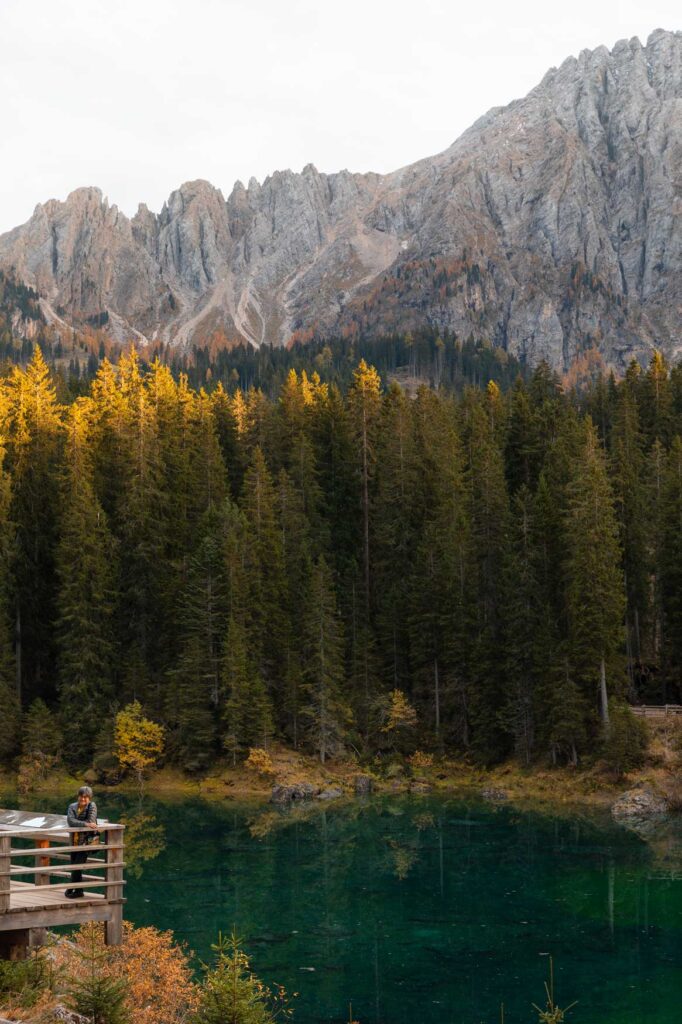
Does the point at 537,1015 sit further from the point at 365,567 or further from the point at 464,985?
the point at 365,567

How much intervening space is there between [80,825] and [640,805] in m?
38.4

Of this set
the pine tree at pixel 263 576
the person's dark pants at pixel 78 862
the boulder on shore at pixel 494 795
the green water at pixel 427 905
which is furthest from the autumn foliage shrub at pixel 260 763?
the person's dark pants at pixel 78 862

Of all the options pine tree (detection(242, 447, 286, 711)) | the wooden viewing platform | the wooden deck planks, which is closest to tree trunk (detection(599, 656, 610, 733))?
pine tree (detection(242, 447, 286, 711))

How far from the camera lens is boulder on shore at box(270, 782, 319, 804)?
184ft

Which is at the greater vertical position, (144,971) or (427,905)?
(144,971)

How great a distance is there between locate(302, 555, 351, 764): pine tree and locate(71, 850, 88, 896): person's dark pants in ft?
150

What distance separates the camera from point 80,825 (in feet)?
55.7

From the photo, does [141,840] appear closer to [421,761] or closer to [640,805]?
[421,761]

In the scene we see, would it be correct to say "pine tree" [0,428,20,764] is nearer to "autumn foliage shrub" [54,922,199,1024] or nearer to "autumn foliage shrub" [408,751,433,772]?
"autumn foliage shrub" [408,751,433,772]

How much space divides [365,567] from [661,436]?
3077cm

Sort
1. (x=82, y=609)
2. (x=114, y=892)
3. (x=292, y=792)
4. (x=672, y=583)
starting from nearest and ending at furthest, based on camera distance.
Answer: (x=114, y=892) → (x=292, y=792) → (x=672, y=583) → (x=82, y=609)

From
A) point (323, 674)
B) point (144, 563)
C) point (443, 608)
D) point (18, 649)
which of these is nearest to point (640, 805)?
point (443, 608)

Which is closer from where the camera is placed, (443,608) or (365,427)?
(443,608)

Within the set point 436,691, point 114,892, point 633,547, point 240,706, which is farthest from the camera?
point 436,691
